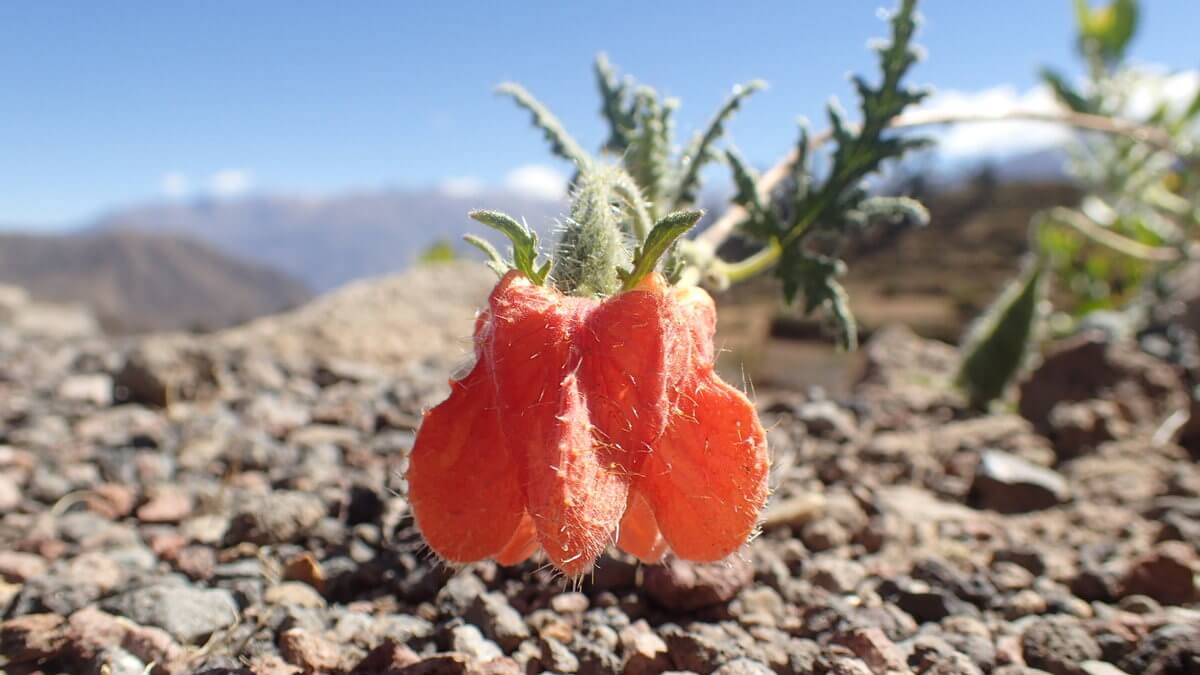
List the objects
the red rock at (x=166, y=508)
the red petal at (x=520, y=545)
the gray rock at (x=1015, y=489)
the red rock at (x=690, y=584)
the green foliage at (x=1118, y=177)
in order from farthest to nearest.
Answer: the green foliage at (x=1118, y=177), the gray rock at (x=1015, y=489), the red rock at (x=166, y=508), the red rock at (x=690, y=584), the red petal at (x=520, y=545)

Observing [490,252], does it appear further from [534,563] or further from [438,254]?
[438,254]

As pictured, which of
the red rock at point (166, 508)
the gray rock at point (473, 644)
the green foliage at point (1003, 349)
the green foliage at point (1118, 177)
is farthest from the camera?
the green foliage at point (1118, 177)

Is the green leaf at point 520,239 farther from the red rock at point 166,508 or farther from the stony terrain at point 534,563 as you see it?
the red rock at point 166,508

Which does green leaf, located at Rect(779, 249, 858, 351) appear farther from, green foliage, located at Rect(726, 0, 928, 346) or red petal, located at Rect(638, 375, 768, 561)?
red petal, located at Rect(638, 375, 768, 561)

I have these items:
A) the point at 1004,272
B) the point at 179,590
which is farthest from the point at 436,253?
the point at 1004,272

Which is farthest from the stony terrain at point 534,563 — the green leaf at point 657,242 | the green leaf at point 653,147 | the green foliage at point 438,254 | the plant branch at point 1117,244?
the green foliage at point 438,254
